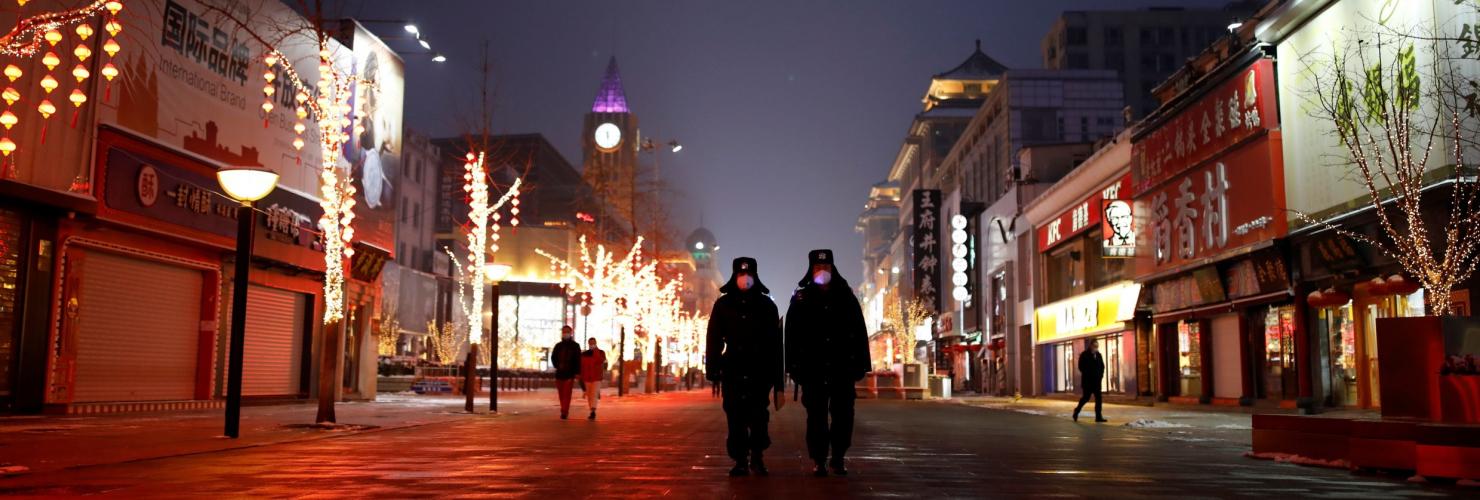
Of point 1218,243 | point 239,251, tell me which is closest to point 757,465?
point 239,251

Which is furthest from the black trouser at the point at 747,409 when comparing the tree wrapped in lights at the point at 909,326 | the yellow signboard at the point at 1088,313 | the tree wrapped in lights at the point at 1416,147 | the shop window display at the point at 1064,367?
the tree wrapped in lights at the point at 909,326

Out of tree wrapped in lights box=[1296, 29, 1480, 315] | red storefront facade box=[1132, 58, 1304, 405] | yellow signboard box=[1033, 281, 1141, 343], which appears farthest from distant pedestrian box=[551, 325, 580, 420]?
yellow signboard box=[1033, 281, 1141, 343]

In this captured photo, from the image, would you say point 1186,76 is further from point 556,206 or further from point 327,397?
point 556,206

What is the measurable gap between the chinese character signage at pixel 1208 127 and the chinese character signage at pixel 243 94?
64.8 ft

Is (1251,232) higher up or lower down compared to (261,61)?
lower down

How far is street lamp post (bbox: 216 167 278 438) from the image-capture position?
14.9 metres

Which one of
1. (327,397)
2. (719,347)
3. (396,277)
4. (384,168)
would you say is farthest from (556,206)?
(719,347)

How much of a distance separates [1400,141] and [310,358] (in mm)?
24283

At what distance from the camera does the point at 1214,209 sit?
31.1 m

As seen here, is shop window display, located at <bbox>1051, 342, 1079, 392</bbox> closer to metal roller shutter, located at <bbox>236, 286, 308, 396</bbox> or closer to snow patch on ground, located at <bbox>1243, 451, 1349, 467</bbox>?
metal roller shutter, located at <bbox>236, 286, 308, 396</bbox>

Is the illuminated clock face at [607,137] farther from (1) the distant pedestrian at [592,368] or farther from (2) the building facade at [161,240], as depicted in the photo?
(1) the distant pedestrian at [592,368]

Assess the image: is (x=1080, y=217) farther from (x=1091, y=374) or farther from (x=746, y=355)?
(x=746, y=355)

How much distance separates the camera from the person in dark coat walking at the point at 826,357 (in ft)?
33.0

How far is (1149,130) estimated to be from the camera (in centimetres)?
3619
